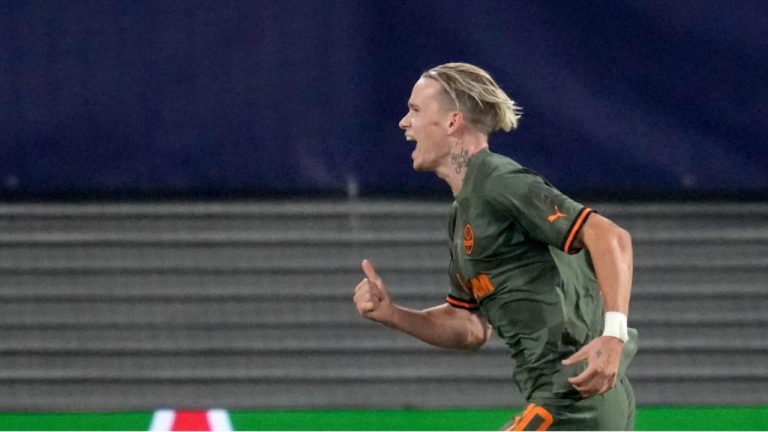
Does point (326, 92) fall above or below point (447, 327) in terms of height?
above

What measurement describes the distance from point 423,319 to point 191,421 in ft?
10.9

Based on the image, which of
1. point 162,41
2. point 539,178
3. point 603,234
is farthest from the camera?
point 162,41

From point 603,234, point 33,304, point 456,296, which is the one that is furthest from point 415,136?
point 33,304

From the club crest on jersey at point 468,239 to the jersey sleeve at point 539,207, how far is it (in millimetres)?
137

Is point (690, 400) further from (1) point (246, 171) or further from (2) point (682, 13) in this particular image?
(1) point (246, 171)

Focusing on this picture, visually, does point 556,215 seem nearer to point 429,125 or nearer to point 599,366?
point 599,366

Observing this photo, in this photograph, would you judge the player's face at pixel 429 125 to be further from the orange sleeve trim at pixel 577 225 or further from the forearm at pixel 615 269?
the forearm at pixel 615 269

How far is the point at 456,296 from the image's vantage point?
4.54 m

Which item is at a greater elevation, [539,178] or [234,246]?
[234,246]

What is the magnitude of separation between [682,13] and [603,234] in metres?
4.13

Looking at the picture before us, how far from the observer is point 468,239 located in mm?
4191

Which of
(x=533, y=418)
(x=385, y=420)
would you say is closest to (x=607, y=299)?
(x=533, y=418)

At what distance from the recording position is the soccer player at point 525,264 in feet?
12.6

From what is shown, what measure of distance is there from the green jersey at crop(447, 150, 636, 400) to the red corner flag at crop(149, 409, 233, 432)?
11.1 feet
